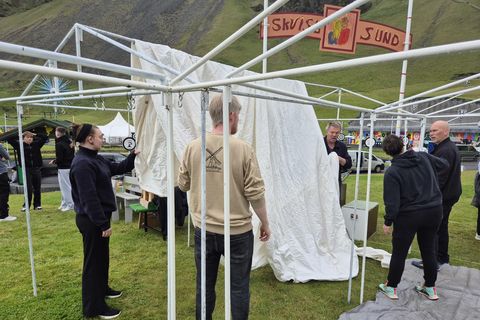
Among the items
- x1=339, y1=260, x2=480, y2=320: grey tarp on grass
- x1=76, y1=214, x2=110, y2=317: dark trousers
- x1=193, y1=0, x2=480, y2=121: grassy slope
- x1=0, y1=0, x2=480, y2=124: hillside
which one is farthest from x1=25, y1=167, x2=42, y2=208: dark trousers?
x1=0, y1=0, x2=480, y2=124: hillside

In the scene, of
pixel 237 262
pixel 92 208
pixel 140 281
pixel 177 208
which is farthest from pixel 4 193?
pixel 237 262

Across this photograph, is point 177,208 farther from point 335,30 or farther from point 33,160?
point 335,30

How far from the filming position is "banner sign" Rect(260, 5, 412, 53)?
5.27 meters

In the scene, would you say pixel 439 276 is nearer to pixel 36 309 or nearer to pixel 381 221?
pixel 381 221

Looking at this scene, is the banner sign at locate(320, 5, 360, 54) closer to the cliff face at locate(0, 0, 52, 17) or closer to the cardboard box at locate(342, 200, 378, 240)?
the cardboard box at locate(342, 200, 378, 240)

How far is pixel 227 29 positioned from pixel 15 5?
82921 millimetres

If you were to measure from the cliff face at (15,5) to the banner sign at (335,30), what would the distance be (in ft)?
466

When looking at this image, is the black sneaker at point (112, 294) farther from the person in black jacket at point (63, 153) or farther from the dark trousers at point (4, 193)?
the dark trousers at point (4, 193)

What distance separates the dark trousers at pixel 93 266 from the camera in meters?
2.52

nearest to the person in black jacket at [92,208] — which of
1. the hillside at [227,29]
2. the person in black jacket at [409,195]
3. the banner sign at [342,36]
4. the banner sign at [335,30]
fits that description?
the person in black jacket at [409,195]

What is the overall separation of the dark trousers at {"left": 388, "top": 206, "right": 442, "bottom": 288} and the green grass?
1.97 feet

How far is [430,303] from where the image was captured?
10.2 ft

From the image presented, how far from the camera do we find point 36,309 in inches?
116

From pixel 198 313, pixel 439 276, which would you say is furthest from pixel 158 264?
pixel 439 276
